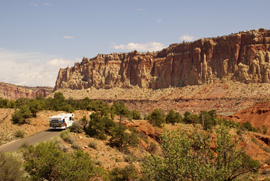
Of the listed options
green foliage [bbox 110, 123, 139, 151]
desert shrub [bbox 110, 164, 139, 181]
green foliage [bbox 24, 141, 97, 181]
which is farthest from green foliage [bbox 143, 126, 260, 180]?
green foliage [bbox 110, 123, 139, 151]

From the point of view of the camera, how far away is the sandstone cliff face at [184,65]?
86750 millimetres

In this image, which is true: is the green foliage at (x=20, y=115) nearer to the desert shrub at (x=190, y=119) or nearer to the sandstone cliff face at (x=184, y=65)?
the desert shrub at (x=190, y=119)

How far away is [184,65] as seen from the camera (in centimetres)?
10562

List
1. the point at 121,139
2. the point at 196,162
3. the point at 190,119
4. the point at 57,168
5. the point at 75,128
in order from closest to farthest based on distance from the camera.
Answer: the point at 196,162
the point at 57,168
the point at 75,128
the point at 121,139
the point at 190,119

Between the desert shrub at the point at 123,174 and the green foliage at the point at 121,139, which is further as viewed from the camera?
the green foliage at the point at 121,139

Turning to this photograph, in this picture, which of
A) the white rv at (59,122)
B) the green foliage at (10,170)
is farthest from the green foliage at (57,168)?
the white rv at (59,122)

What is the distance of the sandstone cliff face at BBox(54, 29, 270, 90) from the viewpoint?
285 feet

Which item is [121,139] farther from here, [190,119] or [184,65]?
[184,65]

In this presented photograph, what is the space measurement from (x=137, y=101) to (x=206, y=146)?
88436 mm

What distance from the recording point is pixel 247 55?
89438mm

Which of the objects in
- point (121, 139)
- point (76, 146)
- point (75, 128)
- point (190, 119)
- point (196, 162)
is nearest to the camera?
point (196, 162)

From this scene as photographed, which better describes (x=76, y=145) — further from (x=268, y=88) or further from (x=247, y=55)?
(x=247, y=55)

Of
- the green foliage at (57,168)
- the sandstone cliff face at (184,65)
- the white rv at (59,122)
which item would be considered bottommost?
the green foliage at (57,168)

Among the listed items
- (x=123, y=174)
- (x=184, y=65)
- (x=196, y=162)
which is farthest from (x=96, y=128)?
(x=184, y=65)
